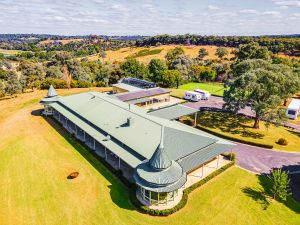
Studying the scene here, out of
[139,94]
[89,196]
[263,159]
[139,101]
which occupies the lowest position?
[89,196]

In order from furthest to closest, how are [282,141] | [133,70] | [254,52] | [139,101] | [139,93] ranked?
[254,52]
[133,70]
[139,93]
[139,101]
[282,141]

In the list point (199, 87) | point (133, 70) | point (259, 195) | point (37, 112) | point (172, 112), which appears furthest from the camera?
point (133, 70)

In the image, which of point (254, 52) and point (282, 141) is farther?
point (254, 52)

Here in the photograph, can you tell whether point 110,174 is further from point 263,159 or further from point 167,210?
point 263,159

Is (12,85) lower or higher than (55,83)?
higher

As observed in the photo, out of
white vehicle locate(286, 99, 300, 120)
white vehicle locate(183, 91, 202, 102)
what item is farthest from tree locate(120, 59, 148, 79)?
white vehicle locate(286, 99, 300, 120)

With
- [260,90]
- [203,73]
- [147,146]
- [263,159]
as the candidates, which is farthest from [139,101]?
[203,73]

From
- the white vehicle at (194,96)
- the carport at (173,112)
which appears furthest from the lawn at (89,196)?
the white vehicle at (194,96)
